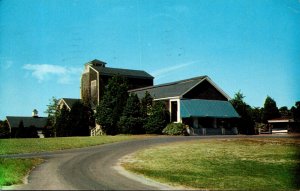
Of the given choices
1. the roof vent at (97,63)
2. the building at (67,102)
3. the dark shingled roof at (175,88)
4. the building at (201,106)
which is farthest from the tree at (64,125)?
the building at (201,106)

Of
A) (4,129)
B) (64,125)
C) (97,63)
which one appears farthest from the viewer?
(4,129)

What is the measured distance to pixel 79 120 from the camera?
54.5m

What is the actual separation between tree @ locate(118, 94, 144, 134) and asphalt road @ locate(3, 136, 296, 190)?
744 inches

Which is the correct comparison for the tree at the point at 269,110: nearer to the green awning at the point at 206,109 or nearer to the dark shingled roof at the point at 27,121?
the green awning at the point at 206,109

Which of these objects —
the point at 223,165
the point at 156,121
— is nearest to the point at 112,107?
the point at 156,121

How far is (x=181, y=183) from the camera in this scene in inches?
622

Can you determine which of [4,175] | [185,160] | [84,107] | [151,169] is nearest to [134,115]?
[84,107]

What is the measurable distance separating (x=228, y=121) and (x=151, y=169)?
32.7m

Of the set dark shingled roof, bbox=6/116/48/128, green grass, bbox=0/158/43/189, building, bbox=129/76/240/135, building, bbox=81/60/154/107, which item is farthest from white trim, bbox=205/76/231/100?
dark shingled roof, bbox=6/116/48/128

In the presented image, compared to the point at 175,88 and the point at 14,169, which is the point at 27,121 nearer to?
the point at 175,88

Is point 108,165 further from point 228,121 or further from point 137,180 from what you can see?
point 228,121

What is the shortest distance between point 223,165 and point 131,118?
2468 cm

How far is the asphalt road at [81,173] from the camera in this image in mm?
14250

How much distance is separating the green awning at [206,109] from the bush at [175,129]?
1625 mm
